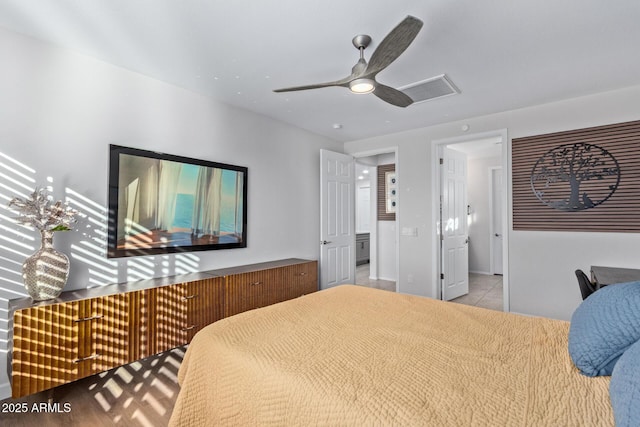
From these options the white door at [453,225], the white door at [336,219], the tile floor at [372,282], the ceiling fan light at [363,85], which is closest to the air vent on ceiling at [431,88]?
the ceiling fan light at [363,85]

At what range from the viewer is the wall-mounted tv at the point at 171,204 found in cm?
262

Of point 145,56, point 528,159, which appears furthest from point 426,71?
point 145,56

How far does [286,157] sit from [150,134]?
5.59ft

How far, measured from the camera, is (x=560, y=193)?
3352mm

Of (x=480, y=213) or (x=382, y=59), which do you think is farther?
(x=480, y=213)

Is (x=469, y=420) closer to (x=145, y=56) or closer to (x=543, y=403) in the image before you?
(x=543, y=403)

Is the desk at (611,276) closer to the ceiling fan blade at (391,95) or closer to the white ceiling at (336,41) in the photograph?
the white ceiling at (336,41)

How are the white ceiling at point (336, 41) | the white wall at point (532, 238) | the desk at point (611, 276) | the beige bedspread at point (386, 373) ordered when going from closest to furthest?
the beige bedspread at point (386, 373)
the white ceiling at point (336, 41)
the desk at point (611, 276)
the white wall at point (532, 238)

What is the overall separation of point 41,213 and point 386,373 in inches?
96.0

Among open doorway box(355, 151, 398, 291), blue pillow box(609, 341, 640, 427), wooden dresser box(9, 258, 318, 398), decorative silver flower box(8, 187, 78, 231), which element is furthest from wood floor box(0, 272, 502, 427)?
open doorway box(355, 151, 398, 291)

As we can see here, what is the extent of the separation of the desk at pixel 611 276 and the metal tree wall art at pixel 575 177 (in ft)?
2.45

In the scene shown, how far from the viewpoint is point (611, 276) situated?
8.30 feet

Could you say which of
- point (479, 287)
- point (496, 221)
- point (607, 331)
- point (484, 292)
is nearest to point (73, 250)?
point (607, 331)

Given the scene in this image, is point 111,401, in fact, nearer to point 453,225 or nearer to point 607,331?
point 607,331
